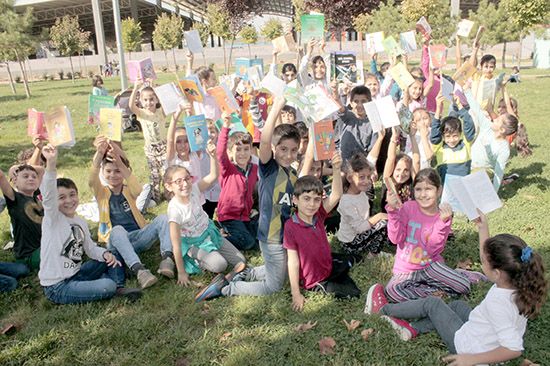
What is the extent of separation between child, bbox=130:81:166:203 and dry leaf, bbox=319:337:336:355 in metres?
3.84

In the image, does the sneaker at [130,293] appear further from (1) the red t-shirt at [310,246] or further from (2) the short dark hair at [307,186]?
(2) the short dark hair at [307,186]

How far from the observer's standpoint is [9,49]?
19.7 m

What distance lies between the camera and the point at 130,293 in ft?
12.5

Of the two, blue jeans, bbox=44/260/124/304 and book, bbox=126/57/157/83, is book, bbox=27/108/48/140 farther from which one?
book, bbox=126/57/157/83

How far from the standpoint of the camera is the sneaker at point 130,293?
380 cm

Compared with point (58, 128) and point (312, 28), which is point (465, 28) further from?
point (58, 128)

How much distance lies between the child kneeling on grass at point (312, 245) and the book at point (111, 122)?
5.87 ft

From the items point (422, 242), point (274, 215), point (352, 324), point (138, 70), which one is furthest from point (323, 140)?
point (138, 70)

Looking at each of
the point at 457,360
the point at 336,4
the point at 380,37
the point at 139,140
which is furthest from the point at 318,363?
the point at 336,4

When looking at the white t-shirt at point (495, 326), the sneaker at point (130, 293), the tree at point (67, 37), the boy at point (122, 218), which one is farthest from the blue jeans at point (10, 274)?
the tree at point (67, 37)

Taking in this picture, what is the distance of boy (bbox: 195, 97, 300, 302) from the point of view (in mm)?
3734

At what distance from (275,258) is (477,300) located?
1737 mm

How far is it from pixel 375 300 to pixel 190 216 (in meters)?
1.88

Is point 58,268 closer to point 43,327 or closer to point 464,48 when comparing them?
point 43,327
